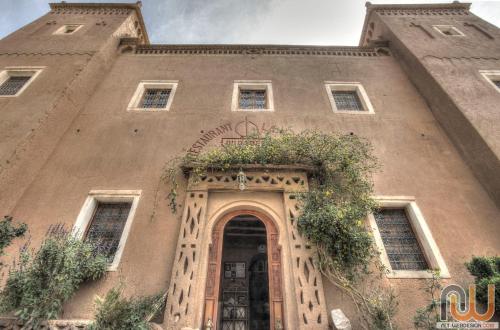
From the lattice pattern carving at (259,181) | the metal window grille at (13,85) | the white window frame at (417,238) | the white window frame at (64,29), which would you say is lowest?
the white window frame at (417,238)

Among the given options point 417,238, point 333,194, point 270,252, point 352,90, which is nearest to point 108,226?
point 270,252

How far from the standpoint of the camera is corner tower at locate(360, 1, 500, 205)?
663 centimetres

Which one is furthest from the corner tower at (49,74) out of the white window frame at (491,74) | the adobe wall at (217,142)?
the white window frame at (491,74)

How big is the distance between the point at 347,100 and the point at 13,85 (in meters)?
11.0

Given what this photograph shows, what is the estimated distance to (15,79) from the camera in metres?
8.74

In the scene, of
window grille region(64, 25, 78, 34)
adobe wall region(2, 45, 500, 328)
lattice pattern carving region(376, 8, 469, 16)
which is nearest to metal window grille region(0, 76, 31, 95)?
adobe wall region(2, 45, 500, 328)

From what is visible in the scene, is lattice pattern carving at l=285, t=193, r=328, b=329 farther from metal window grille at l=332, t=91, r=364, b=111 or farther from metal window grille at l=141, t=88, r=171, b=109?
metal window grille at l=141, t=88, r=171, b=109

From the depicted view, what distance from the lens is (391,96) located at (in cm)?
891

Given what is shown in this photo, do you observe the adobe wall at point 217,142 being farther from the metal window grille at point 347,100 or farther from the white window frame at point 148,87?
the metal window grille at point 347,100

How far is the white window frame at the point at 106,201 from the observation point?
5.71 meters

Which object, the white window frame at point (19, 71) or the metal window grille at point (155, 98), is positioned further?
the metal window grille at point (155, 98)

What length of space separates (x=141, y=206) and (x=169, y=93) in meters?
4.73

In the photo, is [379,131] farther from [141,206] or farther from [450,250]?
[141,206]

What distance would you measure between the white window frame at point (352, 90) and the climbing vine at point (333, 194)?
135 centimetres
